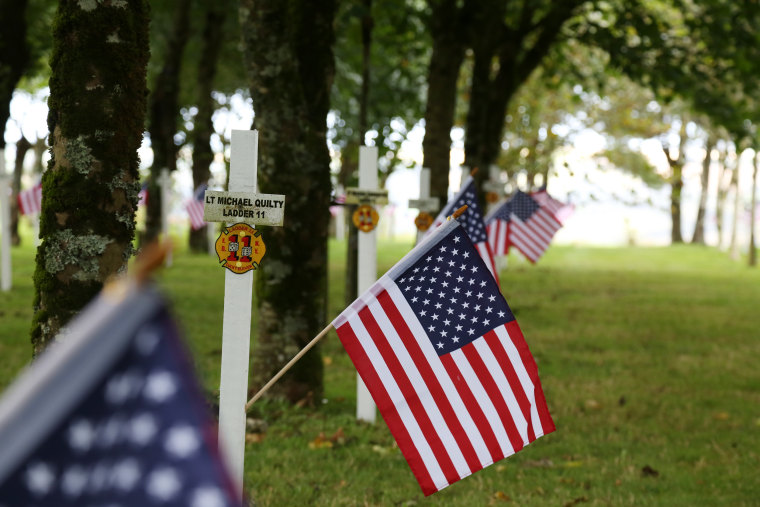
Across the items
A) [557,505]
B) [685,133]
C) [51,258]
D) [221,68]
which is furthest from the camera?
[685,133]

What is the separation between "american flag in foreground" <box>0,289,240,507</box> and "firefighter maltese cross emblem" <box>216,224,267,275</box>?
2.93 metres

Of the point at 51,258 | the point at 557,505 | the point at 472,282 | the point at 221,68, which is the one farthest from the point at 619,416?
the point at 221,68

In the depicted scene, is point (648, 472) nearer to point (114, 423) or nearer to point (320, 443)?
point (320, 443)

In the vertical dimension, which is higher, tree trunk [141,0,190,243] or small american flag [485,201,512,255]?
tree trunk [141,0,190,243]

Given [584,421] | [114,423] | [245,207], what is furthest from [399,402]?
[584,421]

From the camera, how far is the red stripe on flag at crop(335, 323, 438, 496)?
13.2 ft

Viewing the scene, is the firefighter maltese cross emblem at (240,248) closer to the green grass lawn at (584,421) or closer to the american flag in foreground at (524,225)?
the green grass lawn at (584,421)

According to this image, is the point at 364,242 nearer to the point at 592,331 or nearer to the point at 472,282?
the point at 472,282

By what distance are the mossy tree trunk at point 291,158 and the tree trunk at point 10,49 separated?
9.32 meters

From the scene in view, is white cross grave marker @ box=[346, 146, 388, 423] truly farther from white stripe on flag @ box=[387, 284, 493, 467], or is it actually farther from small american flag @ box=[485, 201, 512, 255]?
small american flag @ box=[485, 201, 512, 255]

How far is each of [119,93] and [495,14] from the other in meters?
13.0

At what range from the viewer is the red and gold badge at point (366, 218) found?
7.47 meters

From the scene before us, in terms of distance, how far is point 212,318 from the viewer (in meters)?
13.3

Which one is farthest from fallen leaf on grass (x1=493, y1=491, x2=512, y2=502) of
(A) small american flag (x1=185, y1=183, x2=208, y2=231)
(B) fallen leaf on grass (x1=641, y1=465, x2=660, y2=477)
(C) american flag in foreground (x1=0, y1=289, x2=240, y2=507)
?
(A) small american flag (x1=185, y1=183, x2=208, y2=231)
